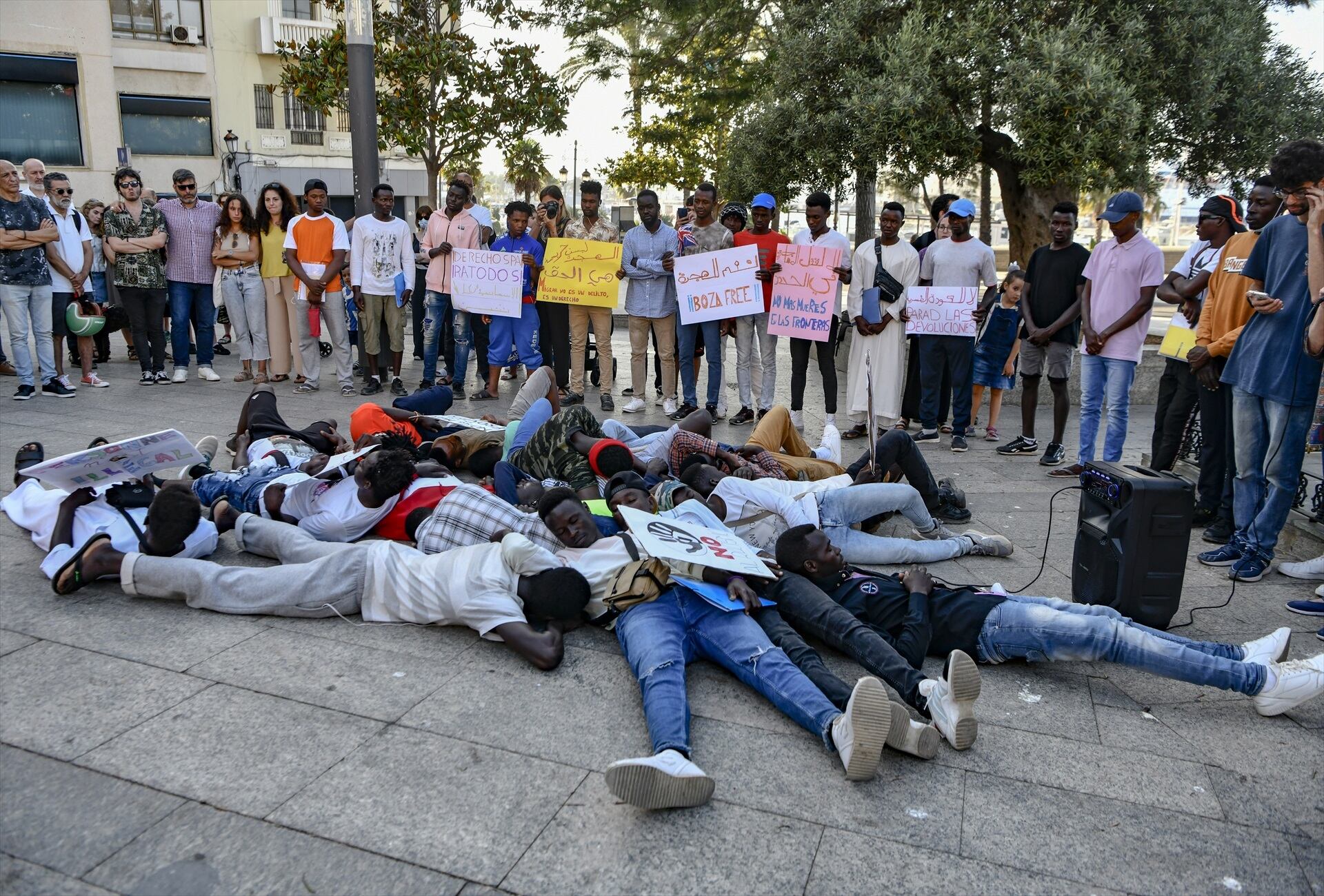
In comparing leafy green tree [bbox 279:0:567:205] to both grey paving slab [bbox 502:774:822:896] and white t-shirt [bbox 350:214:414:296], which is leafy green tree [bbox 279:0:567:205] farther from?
grey paving slab [bbox 502:774:822:896]

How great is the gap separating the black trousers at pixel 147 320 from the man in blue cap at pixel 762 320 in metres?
6.17

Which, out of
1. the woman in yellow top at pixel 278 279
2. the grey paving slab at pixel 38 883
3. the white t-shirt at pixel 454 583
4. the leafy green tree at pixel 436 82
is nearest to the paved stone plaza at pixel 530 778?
the grey paving slab at pixel 38 883

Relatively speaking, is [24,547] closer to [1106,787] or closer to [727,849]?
[727,849]

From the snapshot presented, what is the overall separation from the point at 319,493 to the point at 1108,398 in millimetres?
5721

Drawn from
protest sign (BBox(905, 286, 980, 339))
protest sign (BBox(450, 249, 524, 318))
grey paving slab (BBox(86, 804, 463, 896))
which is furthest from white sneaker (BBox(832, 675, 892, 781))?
protest sign (BBox(450, 249, 524, 318))

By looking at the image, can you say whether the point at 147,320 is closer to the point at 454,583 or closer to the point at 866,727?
the point at 454,583

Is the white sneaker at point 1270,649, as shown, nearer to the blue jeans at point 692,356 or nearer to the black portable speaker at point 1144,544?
the black portable speaker at point 1144,544

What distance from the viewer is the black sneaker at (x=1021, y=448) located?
27.5ft

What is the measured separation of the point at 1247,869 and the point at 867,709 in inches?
47.1

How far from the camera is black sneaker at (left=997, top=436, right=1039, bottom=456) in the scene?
8.39 m

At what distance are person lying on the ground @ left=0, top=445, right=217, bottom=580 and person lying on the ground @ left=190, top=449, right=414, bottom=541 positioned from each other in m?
0.44

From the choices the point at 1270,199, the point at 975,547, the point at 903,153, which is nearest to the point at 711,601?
the point at 975,547

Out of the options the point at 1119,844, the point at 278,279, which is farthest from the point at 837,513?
the point at 278,279

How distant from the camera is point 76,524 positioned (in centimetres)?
481
